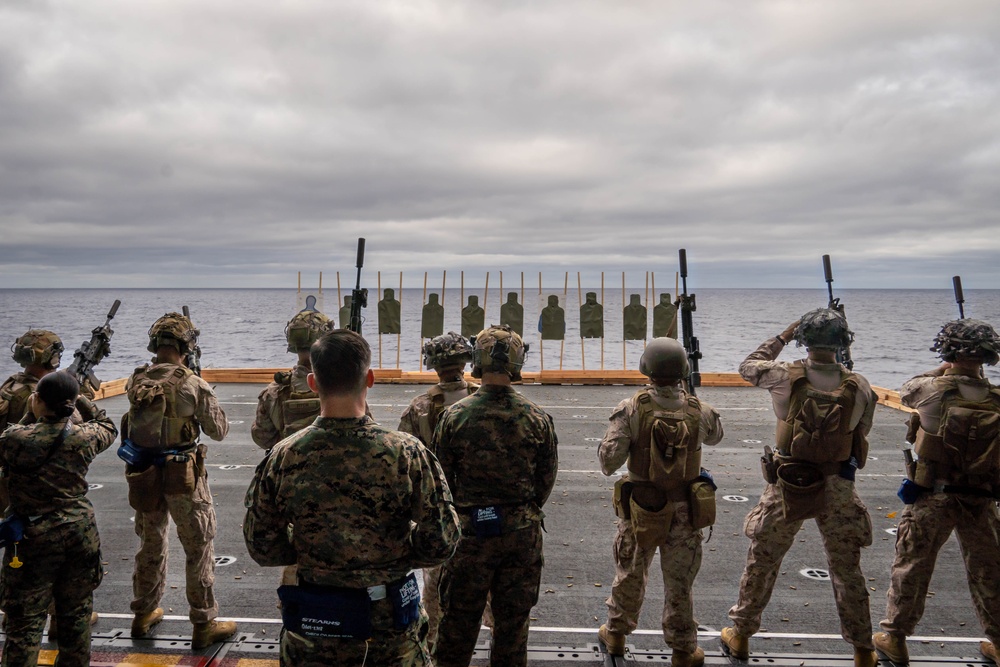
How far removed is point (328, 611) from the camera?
7.93 feet

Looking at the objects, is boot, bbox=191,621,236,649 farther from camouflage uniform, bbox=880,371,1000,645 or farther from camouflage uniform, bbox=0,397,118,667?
camouflage uniform, bbox=880,371,1000,645

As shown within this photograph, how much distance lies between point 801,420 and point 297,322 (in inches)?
134

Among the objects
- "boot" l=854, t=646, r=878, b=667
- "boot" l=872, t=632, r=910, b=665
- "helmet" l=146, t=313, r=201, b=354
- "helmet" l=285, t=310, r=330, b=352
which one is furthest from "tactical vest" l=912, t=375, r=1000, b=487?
"helmet" l=146, t=313, r=201, b=354

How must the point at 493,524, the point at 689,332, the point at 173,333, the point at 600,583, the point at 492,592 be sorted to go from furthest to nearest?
the point at 689,332
the point at 600,583
the point at 173,333
the point at 492,592
the point at 493,524

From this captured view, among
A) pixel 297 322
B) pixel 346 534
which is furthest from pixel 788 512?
pixel 297 322

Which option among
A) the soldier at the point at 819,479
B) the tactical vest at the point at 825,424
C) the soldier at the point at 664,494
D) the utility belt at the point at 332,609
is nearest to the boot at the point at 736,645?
the soldier at the point at 819,479

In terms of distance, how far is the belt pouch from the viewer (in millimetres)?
2418

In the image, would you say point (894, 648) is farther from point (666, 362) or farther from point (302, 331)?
point (302, 331)

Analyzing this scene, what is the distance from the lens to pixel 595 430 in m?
11.5

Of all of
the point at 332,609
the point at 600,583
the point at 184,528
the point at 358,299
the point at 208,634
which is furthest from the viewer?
the point at 358,299

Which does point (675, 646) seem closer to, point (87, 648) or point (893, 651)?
point (893, 651)

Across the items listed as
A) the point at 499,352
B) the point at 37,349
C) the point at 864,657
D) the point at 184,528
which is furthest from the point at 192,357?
the point at 864,657

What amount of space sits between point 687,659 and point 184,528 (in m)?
3.31

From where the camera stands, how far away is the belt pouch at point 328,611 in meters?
2.42
